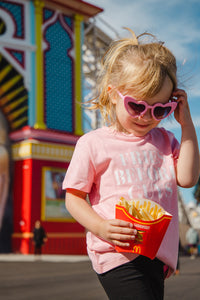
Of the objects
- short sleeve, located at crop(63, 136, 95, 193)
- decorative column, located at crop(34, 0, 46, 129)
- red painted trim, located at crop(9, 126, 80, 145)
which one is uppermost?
decorative column, located at crop(34, 0, 46, 129)

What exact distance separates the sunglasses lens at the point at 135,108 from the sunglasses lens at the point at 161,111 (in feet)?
0.19

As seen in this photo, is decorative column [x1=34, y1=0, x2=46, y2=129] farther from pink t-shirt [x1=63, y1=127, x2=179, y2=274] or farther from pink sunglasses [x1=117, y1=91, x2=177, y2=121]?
pink sunglasses [x1=117, y1=91, x2=177, y2=121]

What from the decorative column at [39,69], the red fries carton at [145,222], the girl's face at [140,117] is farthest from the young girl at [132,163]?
the decorative column at [39,69]

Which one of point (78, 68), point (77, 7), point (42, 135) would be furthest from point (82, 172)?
point (77, 7)

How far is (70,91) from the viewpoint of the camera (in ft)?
67.3

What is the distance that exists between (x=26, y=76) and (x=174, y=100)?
17690mm

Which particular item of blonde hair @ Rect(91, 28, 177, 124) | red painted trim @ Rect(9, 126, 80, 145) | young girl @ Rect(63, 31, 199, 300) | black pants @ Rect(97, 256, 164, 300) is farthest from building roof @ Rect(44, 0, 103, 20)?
black pants @ Rect(97, 256, 164, 300)

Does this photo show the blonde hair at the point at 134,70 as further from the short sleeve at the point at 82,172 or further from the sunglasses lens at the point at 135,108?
the short sleeve at the point at 82,172

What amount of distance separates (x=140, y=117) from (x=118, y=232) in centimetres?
53

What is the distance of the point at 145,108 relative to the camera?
2.13m

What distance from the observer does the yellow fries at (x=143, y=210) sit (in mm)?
1958

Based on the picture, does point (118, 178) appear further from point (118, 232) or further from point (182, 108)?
point (182, 108)

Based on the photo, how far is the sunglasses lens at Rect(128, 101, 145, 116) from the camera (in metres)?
2.13

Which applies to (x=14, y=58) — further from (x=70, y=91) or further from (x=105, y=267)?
(x=105, y=267)
